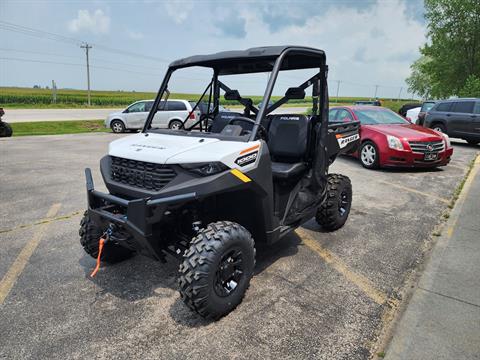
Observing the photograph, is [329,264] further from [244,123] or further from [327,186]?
[244,123]

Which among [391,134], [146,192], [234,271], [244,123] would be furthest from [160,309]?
[391,134]

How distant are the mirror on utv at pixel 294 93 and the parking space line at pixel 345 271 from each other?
1.77m

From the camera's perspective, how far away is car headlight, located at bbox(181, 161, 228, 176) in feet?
8.71

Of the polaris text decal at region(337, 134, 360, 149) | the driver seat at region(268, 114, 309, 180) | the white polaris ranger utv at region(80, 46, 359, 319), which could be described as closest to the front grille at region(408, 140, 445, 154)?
the polaris text decal at region(337, 134, 360, 149)

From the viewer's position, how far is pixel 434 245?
424cm

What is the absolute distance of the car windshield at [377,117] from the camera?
30.4 feet

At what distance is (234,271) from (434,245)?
2754 millimetres

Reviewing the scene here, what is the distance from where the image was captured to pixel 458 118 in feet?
42.8

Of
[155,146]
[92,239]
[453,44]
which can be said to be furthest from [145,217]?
[453,44]

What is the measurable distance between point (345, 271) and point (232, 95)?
239 centimetres

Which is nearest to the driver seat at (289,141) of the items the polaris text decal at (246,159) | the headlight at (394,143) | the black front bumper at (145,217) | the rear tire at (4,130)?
the polaris text decal at (246,159)

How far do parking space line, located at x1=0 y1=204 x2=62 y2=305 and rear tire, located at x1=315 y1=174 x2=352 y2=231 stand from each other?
3390 millimetres

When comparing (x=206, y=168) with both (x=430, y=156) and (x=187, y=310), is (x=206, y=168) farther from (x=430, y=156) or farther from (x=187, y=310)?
(x=430, y=156)

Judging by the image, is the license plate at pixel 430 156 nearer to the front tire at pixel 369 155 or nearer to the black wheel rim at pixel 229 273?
the front tire at pixel 369 155
